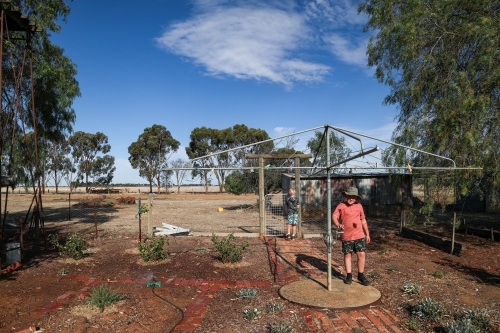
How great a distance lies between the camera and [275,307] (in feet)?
16.2

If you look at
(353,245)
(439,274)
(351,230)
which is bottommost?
(439,274)

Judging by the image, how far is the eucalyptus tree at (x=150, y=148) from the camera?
48.8m

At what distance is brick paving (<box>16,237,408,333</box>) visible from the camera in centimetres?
440

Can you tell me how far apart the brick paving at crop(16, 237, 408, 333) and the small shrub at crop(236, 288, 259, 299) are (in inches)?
17.7

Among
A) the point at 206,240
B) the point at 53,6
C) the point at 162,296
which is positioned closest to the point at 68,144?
the point at 53,6

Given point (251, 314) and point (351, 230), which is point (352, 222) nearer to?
point (351, 230)

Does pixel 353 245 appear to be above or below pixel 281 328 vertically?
above

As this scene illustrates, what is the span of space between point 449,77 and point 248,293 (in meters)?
7.08

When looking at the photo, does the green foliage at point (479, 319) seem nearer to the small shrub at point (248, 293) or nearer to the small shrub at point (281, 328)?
the small shrub at point (281, 328)

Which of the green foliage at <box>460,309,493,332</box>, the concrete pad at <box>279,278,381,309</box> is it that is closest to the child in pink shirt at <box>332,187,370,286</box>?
the concrete pad at <box>279,278,381,309</box>

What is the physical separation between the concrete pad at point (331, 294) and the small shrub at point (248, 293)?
39 cm

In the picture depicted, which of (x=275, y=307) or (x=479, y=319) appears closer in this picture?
(x=479, y=319)

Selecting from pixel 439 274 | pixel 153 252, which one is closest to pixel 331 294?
pixel 439 274

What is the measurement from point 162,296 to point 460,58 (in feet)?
28.5
